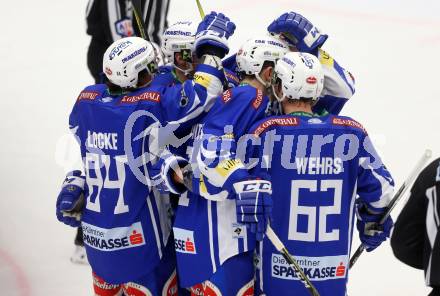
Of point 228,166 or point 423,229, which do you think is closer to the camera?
point 423,229

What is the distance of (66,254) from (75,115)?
148cm

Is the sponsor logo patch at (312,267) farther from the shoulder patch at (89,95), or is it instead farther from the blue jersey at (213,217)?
the shoulder patch at (89,95)

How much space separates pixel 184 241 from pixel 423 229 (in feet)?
2.94

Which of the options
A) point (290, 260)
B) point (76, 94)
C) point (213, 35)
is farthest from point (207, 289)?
point (76, 94)

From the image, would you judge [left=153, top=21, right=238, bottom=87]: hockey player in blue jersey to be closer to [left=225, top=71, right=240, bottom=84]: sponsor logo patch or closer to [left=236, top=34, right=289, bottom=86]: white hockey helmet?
[left=225, top=71, right=240, bottom=84]: sponsor logo patch

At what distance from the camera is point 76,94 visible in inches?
225

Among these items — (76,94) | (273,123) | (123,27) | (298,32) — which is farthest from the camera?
(76,94)

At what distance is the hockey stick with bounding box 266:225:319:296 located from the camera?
259cm

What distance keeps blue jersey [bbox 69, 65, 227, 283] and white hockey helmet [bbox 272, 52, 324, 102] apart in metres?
0.29

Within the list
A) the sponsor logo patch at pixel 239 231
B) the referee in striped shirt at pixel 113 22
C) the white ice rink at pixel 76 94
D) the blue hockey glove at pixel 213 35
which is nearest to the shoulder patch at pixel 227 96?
the blue hockey glove at pixel 213 35

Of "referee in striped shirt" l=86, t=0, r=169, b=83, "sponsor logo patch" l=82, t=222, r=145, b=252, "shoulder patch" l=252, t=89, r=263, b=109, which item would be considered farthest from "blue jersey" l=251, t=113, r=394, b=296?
"referee in striped shirt" l=86, t=0, r=169, b=83

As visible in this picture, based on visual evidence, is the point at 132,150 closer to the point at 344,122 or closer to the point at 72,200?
the point at 72,200

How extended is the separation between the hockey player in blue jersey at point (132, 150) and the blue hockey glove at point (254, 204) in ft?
1.51

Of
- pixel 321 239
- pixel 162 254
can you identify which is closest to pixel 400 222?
pixel 321 239
